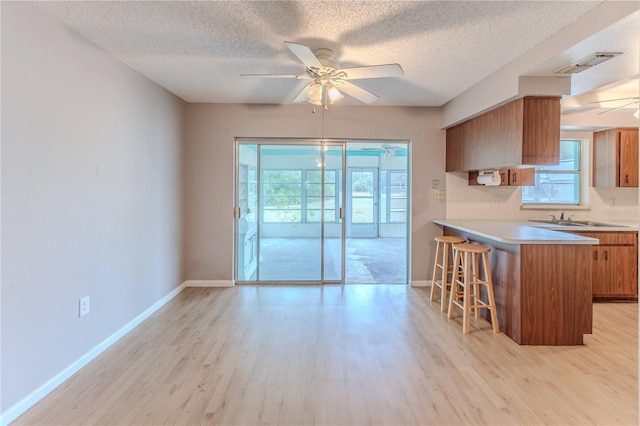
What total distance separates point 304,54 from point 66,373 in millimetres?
2731

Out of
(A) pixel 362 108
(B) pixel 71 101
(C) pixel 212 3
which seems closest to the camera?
(C) pixel 212 3

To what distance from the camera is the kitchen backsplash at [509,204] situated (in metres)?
4.55

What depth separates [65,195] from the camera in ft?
7.48

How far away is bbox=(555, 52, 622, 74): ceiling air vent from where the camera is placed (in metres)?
2.49

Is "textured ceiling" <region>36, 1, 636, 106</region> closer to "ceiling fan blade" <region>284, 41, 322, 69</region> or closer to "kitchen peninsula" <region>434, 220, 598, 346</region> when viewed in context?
"ceiling fan blade" <region>284, 41, 322, 69</region>

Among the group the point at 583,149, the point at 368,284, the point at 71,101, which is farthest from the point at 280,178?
the point at 583,149

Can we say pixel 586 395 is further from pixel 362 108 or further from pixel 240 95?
pixel 240 95

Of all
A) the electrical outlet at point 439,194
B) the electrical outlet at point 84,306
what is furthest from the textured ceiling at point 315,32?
the electrical outlet at point 84,306

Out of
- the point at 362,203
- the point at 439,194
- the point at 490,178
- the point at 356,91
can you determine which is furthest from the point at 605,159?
the point at 362,203

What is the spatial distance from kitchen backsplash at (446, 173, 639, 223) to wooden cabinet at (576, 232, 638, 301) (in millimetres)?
735

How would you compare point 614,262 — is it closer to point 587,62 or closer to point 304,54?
point 587,62

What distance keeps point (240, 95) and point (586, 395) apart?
4.17 m

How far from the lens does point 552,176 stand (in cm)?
475

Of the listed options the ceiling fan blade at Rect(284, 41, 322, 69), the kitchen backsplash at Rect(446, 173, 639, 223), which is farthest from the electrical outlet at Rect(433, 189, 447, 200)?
the ceiling fan blade at Rect(284, 41, 322, 69)
